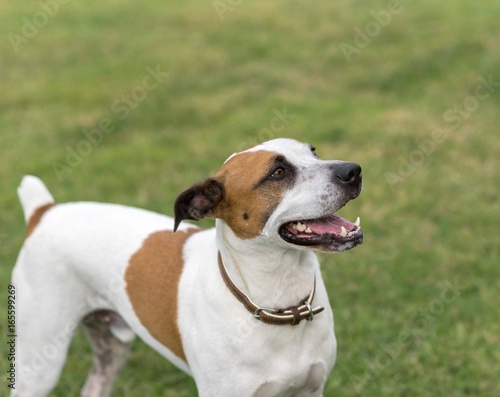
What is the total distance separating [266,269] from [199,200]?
490 millimetres

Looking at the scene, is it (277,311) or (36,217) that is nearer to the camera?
(277,311)

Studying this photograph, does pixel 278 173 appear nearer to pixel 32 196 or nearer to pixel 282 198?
pixel 282 198

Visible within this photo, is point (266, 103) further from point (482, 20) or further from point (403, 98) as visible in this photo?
point (482, 20)

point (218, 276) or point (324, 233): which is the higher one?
point (324, 233)

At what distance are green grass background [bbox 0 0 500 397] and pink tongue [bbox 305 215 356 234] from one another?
1.91 metres

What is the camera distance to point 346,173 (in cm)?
347

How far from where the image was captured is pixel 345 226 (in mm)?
3584

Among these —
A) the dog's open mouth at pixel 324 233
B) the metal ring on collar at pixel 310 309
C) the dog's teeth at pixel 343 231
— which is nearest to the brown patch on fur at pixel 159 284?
the metal ring on collar at pixel 310 309

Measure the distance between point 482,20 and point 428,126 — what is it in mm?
5063

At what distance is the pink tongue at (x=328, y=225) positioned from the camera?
3541 millimetres

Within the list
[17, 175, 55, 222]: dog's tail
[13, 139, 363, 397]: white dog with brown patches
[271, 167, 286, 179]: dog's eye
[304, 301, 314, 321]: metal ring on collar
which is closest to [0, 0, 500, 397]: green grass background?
[13, 139, 363, 397]: white dog with brown patches

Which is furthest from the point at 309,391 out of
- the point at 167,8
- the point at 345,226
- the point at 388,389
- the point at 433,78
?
the point at 167,8

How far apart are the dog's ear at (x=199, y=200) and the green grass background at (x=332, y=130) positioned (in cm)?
197

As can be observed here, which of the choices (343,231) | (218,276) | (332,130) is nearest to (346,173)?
(343,231)
